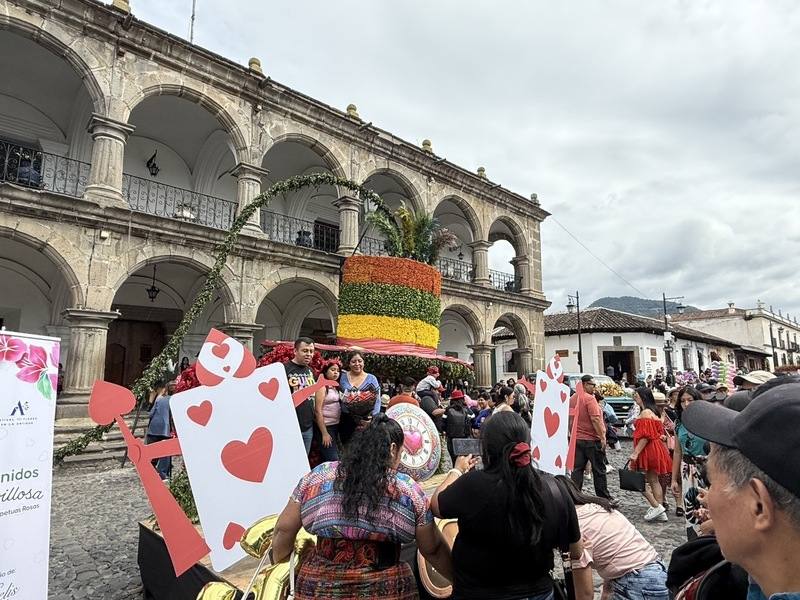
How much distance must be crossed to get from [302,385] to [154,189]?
1133 cm

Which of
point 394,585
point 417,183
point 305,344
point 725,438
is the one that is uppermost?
point 417,183

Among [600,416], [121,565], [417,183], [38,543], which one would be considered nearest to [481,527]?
[38,543]

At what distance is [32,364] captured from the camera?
302cm

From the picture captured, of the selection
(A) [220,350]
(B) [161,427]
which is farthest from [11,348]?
(B) [161,427]

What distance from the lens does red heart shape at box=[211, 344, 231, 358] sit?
125 inches

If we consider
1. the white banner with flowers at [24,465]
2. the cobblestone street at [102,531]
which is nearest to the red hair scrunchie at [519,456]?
the white banner with flowers at [24,465]

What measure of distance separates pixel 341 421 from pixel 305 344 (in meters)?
0.98

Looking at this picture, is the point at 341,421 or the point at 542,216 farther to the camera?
the point at 542,216

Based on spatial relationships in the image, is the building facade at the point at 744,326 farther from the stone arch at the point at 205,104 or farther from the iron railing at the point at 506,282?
the stone arch at the point at 205,104

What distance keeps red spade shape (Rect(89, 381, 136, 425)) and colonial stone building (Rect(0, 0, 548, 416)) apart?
785 cm

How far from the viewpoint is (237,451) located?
307 cm

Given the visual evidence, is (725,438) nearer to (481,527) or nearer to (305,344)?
(481,527)

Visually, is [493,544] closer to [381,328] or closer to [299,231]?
[381,328]

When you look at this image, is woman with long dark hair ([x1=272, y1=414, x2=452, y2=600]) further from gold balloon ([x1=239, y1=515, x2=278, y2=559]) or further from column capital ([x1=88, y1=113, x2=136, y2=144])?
column capital ([x1=88, y1=113, x2=136, y2=144])
